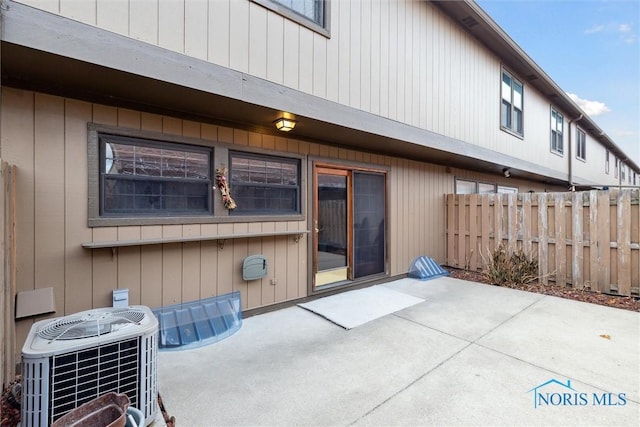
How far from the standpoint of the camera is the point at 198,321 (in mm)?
3250

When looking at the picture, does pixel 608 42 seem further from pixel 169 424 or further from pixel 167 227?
pixel 169 424

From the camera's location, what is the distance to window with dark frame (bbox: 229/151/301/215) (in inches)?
149

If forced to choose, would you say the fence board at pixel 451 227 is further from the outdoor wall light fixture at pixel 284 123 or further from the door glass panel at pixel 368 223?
the outdoor wall light fixture at pixel 284 123

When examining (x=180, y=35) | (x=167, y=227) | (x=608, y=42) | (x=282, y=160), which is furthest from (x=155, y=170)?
(x=608, y=42)

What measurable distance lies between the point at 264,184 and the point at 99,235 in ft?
6.23

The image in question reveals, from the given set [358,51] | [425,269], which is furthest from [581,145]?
[358,51]

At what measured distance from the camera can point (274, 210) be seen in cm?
413

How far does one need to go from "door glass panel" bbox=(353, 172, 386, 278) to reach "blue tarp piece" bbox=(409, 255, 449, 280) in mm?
835

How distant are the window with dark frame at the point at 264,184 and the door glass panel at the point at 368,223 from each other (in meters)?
1.30

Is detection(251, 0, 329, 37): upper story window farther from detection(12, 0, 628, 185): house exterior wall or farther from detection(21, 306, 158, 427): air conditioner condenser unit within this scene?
detection(21, 306, 158, 427): air conditioner condenser unit

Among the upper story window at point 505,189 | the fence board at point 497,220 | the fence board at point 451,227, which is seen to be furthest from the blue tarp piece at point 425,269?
the upper story window at point 505,189

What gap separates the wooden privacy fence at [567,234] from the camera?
179 inches

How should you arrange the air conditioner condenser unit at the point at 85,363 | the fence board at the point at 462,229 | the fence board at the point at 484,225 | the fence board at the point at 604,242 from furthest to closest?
1. the fence board at the point at 462,229
2. the fence board at the point at 484,225
3. the fence board at the point at 604,242
4. the air conditioner condenser unit at the point at 85,363

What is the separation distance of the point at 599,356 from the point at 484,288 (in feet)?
8.07
